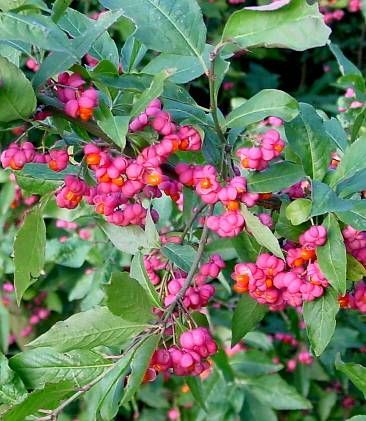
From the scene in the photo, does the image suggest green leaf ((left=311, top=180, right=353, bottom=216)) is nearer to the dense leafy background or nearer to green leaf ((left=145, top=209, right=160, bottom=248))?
the dense leafy background

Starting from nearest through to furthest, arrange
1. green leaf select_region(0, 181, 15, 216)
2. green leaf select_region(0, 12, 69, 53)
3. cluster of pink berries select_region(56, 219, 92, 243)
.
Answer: green leaf select_region(0, 12, 69, 53) → cluster of pink berries select_region(56, 219, 92, 243) → green leaf select_region(0, 181, 15, 216)

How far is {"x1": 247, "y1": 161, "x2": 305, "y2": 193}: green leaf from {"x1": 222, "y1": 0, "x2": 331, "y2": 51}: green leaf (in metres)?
0.19

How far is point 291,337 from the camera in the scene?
249cm

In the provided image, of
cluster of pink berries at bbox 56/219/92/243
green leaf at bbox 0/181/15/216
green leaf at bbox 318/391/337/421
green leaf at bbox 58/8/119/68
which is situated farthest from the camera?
green leaf at bbox 318/391/337/421

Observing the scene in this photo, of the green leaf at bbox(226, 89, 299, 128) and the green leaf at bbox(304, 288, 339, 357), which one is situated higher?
the green leaf at bbox(226, 89, 299, 128)

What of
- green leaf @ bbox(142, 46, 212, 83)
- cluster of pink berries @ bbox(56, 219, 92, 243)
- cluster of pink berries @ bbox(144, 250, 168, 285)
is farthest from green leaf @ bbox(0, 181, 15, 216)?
green leaf @ bbox(142, 46, 212, 83)

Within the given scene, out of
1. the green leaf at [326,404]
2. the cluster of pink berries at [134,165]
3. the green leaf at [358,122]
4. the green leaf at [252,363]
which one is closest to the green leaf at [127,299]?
the cluster of pink berries at [134,165]

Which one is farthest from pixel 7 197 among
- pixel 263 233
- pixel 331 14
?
pixel 331 14

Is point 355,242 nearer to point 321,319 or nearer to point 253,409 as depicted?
point 321,319

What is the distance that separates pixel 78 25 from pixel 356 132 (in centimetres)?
46

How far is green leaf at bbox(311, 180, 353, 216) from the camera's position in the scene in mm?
928

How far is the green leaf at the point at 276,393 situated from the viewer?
84.2 inches

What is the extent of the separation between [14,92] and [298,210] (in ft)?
1.24

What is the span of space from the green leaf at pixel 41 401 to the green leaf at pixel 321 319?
33cm
